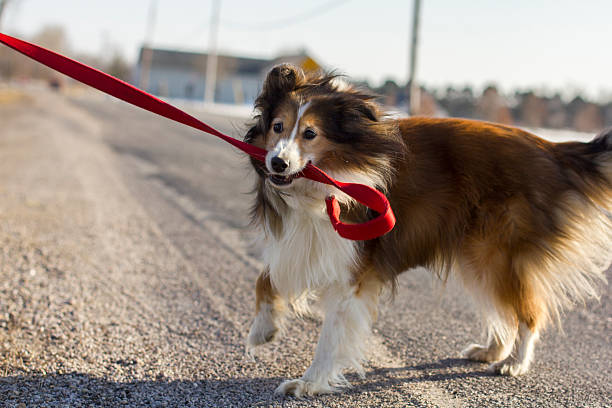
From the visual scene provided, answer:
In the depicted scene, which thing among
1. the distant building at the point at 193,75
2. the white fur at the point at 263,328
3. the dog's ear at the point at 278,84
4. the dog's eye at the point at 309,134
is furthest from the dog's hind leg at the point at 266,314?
the distant building at the point at 193,75

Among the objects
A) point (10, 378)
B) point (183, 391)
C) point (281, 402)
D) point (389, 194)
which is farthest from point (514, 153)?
point (10, 378)

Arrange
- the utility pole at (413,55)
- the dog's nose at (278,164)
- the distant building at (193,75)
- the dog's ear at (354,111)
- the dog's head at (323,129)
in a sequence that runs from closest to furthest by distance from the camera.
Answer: the dog's nose at (278,164) → the dog's head at (323,129) → the dog's ear at (354,111) → the utility pole at (413,55) → the distant building at (193,75)

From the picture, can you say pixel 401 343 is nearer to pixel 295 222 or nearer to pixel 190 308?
pixel 295 222

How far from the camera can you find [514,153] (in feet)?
11.3

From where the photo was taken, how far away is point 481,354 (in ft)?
12.3

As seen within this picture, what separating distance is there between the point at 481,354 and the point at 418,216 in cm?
111

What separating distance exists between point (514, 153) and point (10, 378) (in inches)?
128

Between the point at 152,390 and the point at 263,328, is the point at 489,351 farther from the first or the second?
the point at 152,390

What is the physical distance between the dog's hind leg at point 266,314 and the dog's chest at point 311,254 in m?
0.24

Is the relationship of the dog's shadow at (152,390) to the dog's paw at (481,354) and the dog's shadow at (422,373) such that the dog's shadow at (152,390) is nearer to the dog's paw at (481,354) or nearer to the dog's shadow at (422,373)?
the dog's shadow at (422,373)

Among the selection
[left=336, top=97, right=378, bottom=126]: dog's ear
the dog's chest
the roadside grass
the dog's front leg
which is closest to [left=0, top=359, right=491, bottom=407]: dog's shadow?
the dog's front leg

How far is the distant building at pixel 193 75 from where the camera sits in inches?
3105

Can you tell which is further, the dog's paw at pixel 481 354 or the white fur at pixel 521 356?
the dog's paw at pixel 481 354

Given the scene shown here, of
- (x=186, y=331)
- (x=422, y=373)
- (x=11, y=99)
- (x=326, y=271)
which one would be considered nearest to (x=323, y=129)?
(x=326, y=271)
